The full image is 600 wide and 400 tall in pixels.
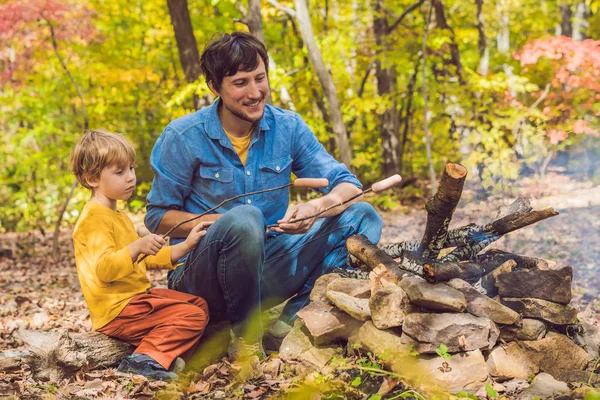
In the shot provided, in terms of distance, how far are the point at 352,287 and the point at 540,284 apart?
914 millimetres

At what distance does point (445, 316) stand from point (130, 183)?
1665mm

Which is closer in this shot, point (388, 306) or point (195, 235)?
point (388, 306)

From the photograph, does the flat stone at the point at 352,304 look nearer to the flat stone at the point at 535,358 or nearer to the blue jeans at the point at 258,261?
the blue jeans at the point at 258,261

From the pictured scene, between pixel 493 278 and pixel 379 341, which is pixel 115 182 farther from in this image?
pixel 493 278

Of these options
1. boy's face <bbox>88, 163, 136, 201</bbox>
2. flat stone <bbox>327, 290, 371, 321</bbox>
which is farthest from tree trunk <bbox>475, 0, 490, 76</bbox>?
boy's face <bbox>88, 163, 136, 201</bbox>

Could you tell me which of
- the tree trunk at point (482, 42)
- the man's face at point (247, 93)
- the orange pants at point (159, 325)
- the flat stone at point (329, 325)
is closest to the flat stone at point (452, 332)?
the flat stone at point (329, 325)

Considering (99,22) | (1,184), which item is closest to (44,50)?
(99,22)

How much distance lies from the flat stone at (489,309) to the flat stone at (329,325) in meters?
0.56

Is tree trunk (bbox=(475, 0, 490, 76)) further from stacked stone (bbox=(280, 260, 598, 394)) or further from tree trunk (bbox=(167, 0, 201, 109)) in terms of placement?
stacked stone (bbox=(280, 260, 598, 394))

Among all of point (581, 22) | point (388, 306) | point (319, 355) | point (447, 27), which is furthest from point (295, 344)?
point (581, 22)

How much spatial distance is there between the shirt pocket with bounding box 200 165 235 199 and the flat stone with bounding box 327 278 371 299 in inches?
30.0

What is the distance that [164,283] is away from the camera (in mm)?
5844

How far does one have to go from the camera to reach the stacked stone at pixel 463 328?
8.17 feet

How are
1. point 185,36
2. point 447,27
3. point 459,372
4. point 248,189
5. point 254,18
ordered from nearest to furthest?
1. point 459,372
2. point 248,189
3. point 254,18
4. point 185,36
5. point 447,27
